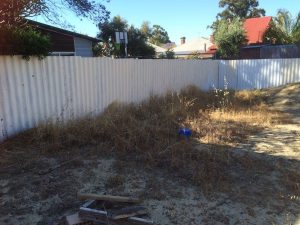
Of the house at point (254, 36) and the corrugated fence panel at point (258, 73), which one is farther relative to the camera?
the house at point (254, 36)

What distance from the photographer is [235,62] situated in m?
13.7

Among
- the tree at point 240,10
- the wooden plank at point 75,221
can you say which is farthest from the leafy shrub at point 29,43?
the tree at point 240,10

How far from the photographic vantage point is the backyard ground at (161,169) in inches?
143

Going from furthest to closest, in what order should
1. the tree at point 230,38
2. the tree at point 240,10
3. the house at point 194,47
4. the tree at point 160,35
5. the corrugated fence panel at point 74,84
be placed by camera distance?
the tree at point 160,35 < the tree at point 240,10 < the house at point 194,47 < the tree at point 230,38 < the corrugated fence panel at point 74,84

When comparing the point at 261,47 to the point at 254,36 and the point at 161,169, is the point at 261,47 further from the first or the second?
the point at 161,169

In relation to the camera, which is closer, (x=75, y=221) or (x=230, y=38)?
(x=75, y=221)

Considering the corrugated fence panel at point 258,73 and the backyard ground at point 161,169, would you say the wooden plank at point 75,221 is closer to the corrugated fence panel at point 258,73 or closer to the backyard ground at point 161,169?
the backyard ground at point 161,169

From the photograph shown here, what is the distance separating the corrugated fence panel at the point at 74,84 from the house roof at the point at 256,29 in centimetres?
1722

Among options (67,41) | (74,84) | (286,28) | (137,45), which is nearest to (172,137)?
(74,84)

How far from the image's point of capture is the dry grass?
4.72 meters

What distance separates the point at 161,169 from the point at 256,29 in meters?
27.7

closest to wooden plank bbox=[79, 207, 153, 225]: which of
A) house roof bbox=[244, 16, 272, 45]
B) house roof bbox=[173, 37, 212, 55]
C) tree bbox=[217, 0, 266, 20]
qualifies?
house roof bbox=[244, 16, 272, 45]

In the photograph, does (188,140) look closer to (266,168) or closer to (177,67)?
(266,168)

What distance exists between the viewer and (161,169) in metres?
4.70
